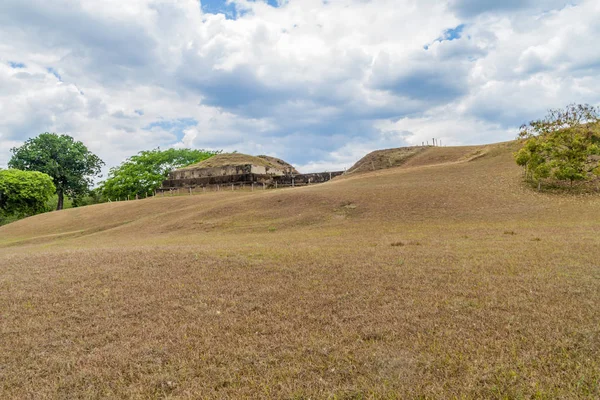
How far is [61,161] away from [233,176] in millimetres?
27312

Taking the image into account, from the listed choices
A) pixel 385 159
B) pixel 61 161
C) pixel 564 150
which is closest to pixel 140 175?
pixel 61 161

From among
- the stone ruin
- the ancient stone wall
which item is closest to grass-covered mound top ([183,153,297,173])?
the stone ruin

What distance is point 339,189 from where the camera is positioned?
2819 cm

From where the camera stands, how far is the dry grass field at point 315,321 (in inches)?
162

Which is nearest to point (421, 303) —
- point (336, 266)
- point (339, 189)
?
point (336, 266)

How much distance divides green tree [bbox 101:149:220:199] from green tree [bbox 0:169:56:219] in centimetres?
879

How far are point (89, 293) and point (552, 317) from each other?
8754mm

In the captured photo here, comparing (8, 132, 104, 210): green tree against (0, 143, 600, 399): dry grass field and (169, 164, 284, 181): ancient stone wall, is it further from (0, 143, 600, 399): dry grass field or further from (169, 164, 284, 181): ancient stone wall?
(0, 143, 600, 399): dry grass field

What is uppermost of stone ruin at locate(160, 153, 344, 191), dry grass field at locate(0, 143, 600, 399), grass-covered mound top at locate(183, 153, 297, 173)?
grass-covered mound top at locate(183, 153, 297, 173)

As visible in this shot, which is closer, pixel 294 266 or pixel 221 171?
pixel 294 266

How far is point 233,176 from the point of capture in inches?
1886

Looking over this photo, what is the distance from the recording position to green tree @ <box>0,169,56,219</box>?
42.6 m

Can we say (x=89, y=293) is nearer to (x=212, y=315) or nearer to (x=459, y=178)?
(x=212, y=315)

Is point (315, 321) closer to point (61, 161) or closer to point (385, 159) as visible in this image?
point (385, 159)
